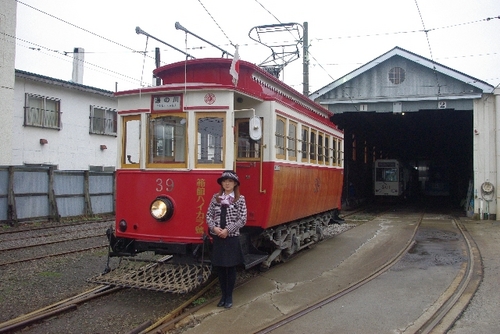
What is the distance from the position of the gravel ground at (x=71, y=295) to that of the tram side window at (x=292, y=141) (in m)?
2.21

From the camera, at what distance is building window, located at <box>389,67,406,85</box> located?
1811 cm

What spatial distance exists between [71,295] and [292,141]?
14.6 feet

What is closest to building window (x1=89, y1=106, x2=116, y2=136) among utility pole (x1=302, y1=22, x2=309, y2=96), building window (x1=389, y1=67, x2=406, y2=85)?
utility pole (x1=302, y1=22, x2=309, y2=96)

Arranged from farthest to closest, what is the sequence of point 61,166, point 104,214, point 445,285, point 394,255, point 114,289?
point 61,166, point 104,214, point 394,255, point 445,285, point 114,289

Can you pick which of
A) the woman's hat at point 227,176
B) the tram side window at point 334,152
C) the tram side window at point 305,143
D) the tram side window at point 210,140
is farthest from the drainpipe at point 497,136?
the woman's hat at point 227,176

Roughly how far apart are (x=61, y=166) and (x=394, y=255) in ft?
50.9

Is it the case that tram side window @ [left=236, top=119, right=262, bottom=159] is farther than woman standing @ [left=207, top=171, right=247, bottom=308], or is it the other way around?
tram side window @ [left=236, top=119, right=262, bottom=159]

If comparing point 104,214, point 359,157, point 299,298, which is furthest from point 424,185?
point 299,298

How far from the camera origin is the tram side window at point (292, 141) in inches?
316

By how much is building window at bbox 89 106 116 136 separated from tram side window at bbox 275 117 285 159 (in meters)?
15.9

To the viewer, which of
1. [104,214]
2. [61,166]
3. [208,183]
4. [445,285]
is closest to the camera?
[208,183]

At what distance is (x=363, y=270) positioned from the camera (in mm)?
8281

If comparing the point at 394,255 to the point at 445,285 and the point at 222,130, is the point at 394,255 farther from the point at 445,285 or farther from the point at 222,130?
the point at 222,130

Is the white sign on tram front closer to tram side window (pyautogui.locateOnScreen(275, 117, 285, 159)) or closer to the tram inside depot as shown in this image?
tram side window (pyautogui.locateOnScreen(275, 117, 285, 159))
